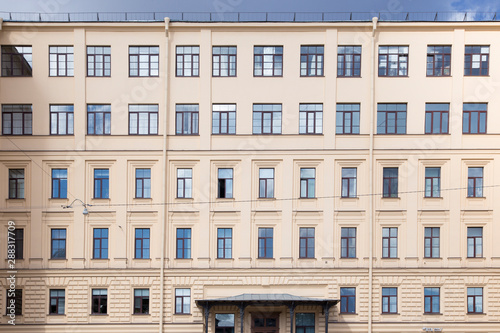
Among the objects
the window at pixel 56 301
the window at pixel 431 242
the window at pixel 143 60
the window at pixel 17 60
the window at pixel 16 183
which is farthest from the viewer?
the window at pixel 143 60

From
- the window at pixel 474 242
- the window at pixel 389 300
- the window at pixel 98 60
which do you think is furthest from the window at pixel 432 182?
the window at pixel 98 60

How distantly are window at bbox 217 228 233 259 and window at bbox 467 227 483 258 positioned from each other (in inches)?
554

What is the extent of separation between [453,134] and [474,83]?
3.29 m

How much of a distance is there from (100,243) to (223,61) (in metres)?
13.1

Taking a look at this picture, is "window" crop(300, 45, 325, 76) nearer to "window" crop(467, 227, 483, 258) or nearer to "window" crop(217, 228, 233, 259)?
"window" crop(217, 228, 233, 259)

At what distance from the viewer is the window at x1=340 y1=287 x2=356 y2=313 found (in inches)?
1056

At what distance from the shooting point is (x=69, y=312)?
2666cm

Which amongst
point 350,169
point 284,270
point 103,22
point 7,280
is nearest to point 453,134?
point 350,169

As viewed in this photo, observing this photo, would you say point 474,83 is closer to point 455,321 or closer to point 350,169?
point 350,169

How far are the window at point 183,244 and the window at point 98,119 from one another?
7.39 m

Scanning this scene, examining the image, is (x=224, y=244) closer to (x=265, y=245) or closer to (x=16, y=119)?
(x=265, y=245)

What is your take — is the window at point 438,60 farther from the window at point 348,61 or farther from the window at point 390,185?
the window at point 390,185

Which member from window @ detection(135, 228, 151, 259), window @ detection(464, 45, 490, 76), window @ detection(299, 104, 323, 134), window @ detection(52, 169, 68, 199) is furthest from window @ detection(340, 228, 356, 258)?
window @ detection(52, 169, 68, 199)

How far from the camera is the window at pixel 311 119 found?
1080 inches
